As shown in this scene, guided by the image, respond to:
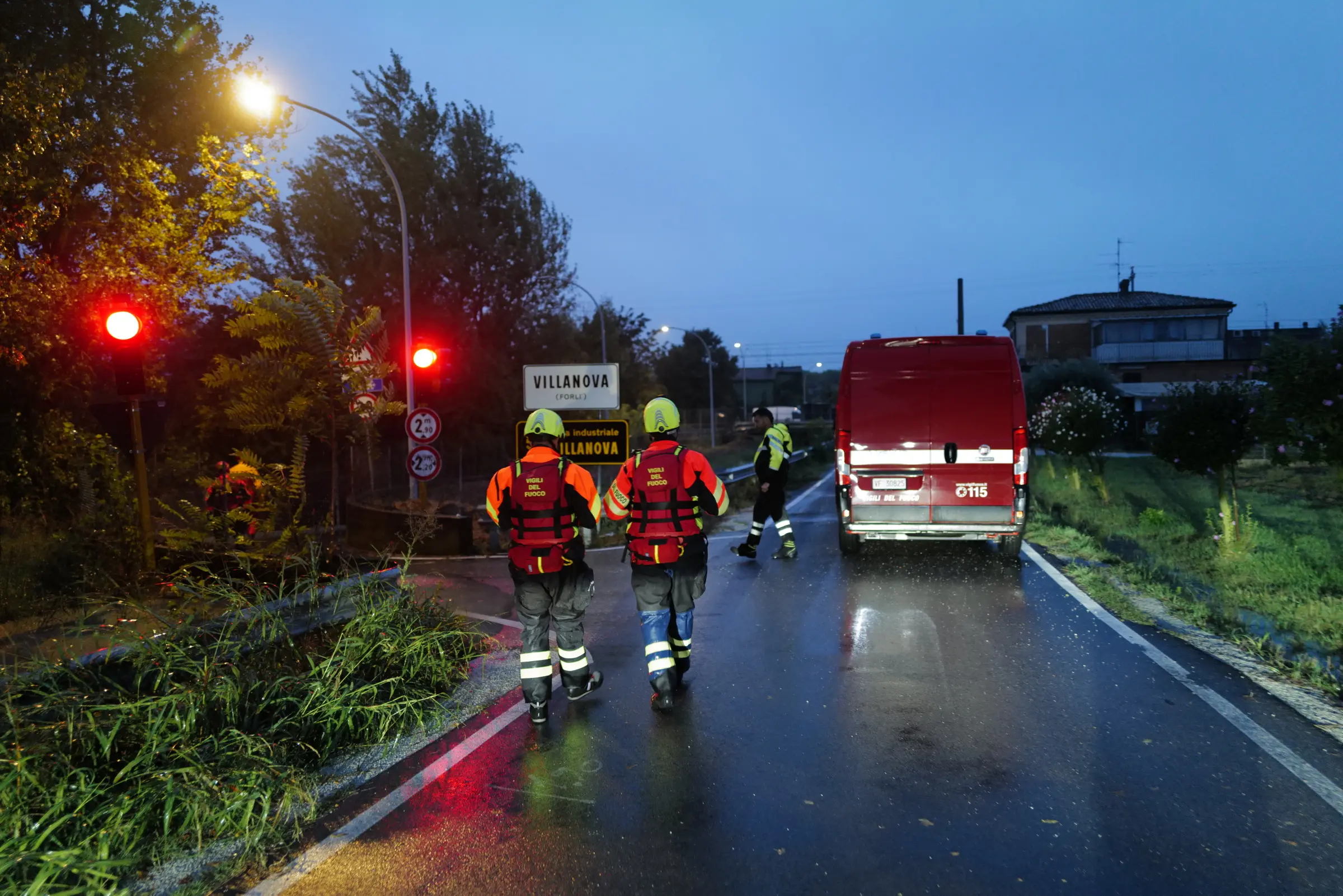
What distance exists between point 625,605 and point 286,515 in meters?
3.30

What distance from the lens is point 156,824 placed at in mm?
3801

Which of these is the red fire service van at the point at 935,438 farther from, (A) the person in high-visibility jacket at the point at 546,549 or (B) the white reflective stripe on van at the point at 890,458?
(A) the person in high-visibility jacket at the point at 546,549

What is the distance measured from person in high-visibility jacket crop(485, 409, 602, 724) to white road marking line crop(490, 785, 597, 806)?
→ 3.10ft

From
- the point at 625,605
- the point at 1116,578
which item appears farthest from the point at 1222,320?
the point at 625,605

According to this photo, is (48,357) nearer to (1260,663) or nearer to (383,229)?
(1260,663)

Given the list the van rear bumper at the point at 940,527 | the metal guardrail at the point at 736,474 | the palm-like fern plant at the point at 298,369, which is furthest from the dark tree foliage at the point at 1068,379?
the palm-like fern plant at the point at 298,369

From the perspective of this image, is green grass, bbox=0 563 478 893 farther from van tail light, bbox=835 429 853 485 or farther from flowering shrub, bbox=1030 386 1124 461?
flowering shrub, bbox=1030 386 1124 461

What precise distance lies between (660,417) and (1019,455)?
212 inches

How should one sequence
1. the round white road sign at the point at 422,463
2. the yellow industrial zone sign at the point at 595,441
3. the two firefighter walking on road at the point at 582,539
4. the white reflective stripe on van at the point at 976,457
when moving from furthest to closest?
the round white road sign at the point at 422,463
the yellow industrial zone sign at the point at 595,441
the white reflective stripe on van at the point at 976,457
the two firefighter walking on road at the point at 582,539

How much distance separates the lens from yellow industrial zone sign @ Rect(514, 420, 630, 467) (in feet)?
38.3

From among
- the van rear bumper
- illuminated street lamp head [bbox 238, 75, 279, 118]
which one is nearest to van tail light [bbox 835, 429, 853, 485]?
the van rear bumper

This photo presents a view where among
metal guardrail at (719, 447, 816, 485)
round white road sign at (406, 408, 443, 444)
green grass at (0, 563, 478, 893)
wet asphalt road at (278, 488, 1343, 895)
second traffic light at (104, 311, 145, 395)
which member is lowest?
wet asphalt road at (278, 488, 1343, 895)

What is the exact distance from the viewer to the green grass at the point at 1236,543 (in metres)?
7.66

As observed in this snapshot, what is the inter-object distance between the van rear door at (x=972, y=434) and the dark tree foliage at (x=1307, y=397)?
2294mm
